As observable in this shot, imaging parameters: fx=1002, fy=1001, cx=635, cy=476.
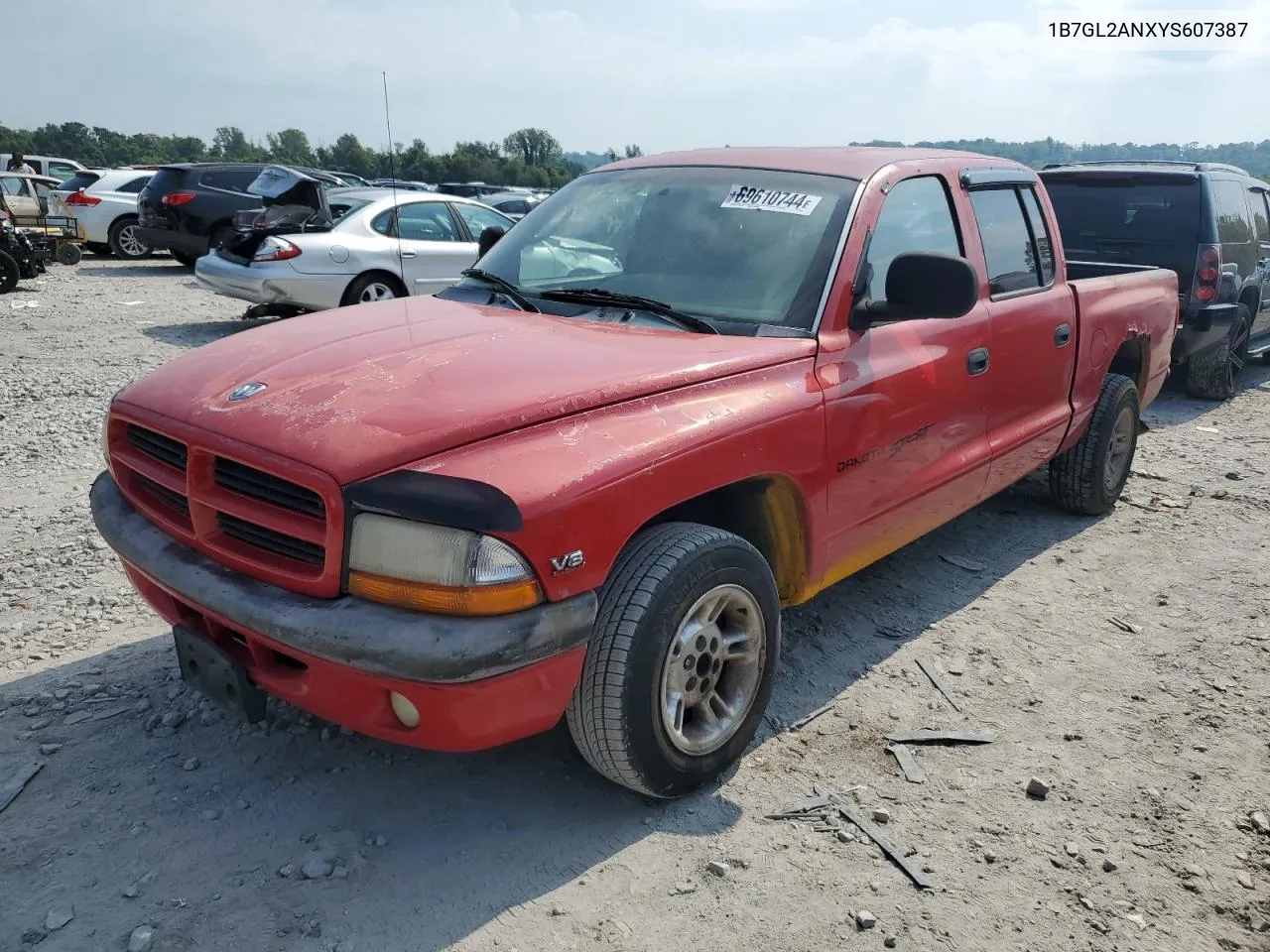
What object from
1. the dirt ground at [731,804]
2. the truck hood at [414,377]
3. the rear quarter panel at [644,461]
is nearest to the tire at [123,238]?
the dirt ground at [731,804]

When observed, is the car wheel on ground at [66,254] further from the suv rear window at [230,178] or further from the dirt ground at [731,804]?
the dirt ground at [731,804]

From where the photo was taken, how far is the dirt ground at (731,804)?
2465 mm

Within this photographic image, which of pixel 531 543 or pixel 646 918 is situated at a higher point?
pixel 531 543

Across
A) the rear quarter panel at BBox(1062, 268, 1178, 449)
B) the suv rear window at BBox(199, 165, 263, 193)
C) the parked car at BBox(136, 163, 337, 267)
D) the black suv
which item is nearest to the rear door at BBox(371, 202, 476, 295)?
the parked car at BBox(136, 163, 337, 267)

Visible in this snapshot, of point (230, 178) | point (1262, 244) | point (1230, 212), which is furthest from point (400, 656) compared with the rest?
point (230, 178)

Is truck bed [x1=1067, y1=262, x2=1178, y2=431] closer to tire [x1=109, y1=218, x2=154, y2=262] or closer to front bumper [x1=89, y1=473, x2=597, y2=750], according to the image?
front bumper [x1=89, y1=473, x2=597, y2=750]

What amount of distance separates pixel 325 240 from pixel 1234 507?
7938mm

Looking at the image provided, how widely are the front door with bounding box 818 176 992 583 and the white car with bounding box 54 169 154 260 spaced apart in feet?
53.0

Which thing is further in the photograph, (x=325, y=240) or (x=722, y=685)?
(x=325, y=240)

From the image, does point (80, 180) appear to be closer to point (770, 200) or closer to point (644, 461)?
point (770, 200)

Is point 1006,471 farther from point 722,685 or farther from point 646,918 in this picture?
point 646,918

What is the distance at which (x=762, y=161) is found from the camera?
3.78 m

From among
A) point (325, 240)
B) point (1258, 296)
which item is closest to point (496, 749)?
point (325, 240)

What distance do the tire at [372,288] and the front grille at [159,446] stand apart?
6.99 metres
